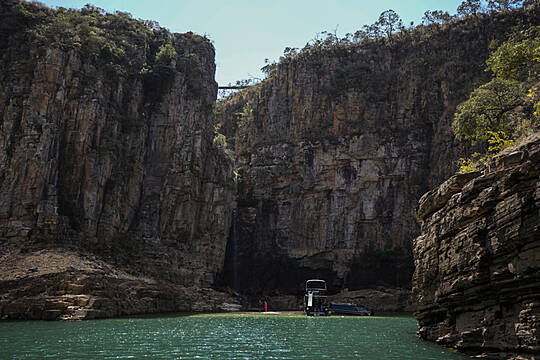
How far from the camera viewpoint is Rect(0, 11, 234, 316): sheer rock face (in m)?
49.9

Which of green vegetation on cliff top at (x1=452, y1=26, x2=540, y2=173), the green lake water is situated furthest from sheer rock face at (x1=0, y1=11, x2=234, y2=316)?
green vegetation on cliff top at (x1=452, y1=26, x2=540, y2=173)

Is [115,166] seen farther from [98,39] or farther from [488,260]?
[488,260]

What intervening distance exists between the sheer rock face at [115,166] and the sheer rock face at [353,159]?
823 centimetres

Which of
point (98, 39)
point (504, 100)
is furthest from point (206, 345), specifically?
point (98, 39)

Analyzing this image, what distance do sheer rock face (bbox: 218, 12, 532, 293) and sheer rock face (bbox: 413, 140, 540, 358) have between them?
142ft

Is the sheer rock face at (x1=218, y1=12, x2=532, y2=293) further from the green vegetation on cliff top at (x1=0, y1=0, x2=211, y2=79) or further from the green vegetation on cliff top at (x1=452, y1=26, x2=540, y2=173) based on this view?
the green vegetation on cliff top at (x1=452, y1=26, x2=540, y2=173)

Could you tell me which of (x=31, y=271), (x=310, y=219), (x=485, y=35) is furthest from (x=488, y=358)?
(x=485, y=35)

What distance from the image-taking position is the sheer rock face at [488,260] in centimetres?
1479

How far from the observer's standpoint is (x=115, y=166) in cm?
5816

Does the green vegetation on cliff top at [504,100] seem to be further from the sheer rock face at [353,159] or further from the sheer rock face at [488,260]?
the sheer rock face at [353,159]

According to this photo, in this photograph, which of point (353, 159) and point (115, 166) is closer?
point (115, 166)

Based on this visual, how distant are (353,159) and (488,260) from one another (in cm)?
5465

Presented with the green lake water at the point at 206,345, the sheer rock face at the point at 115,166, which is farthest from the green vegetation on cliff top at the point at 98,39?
the green lake water at the point at 206,345

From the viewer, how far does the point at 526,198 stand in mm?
15016
